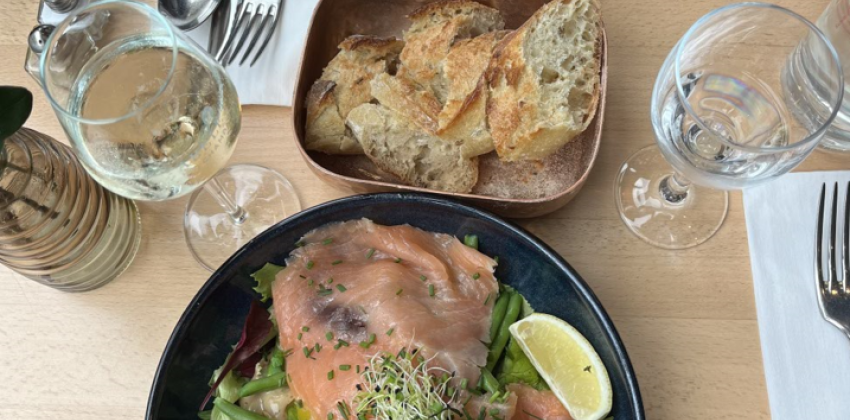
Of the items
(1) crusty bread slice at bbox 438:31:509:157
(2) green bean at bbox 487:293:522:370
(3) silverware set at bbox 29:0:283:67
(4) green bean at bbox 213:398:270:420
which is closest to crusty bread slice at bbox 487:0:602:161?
(1) crusty bread slice at bbox 438:31:509:157

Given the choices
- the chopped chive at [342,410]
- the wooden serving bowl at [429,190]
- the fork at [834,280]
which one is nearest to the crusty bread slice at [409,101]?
the wooden serving bowl at [429,190]

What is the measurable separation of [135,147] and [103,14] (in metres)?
0.21

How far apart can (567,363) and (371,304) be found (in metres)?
0.32

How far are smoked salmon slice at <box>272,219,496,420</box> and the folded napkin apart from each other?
17.9 inches

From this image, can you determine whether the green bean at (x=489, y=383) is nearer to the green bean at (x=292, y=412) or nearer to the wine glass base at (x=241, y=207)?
the green bean at (x=292, y=412)

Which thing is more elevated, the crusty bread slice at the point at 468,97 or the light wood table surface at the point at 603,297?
the crusty bread slice at the point at 468,97

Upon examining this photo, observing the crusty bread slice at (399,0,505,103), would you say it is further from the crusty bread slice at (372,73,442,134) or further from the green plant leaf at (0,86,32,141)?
the green plant leaf at (0,86,32,141)

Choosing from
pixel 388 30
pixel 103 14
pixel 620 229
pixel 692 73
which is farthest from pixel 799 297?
pixel 103 14

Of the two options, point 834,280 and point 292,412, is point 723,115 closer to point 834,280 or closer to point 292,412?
point 834,280

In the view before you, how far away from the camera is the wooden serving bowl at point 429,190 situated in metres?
1.08

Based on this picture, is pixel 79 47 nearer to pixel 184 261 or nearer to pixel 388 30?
pixel 184 261

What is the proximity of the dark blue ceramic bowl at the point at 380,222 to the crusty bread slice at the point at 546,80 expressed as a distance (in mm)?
143

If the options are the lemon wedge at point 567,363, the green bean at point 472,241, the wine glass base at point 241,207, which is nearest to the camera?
the lemon wedge at point 567,363

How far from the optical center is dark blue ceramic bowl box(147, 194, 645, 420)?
3.35 feet
